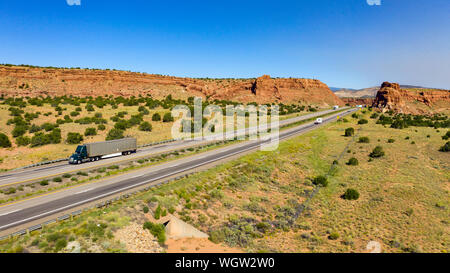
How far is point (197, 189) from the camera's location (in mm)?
24656

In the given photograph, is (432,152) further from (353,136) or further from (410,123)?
(410,123)

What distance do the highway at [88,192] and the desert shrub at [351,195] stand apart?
17.3 metres

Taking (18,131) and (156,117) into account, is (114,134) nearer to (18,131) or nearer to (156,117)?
(18,131)

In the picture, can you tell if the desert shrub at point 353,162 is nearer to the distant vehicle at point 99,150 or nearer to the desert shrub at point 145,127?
the distant vehicle at point 99,150

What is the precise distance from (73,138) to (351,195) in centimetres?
4651

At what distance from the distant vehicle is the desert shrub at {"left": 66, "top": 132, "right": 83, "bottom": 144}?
37.7 feet

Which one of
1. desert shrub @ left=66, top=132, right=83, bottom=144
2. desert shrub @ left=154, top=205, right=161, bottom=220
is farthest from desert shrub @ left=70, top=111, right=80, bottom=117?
desert shrub @ left=154, top=205, right=161, bottom=220

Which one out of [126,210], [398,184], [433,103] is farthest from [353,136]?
[433,103]

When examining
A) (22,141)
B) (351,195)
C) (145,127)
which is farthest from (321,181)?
(22,141)

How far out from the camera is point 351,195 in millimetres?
26500

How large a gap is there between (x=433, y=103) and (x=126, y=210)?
180 meters

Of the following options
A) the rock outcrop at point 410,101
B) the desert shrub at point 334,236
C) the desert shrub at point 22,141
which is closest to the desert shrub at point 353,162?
the desert shrub at point 334,236

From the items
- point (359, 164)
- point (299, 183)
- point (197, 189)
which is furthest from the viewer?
point (359, 164)

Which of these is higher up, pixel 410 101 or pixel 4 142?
pixel 410 101
